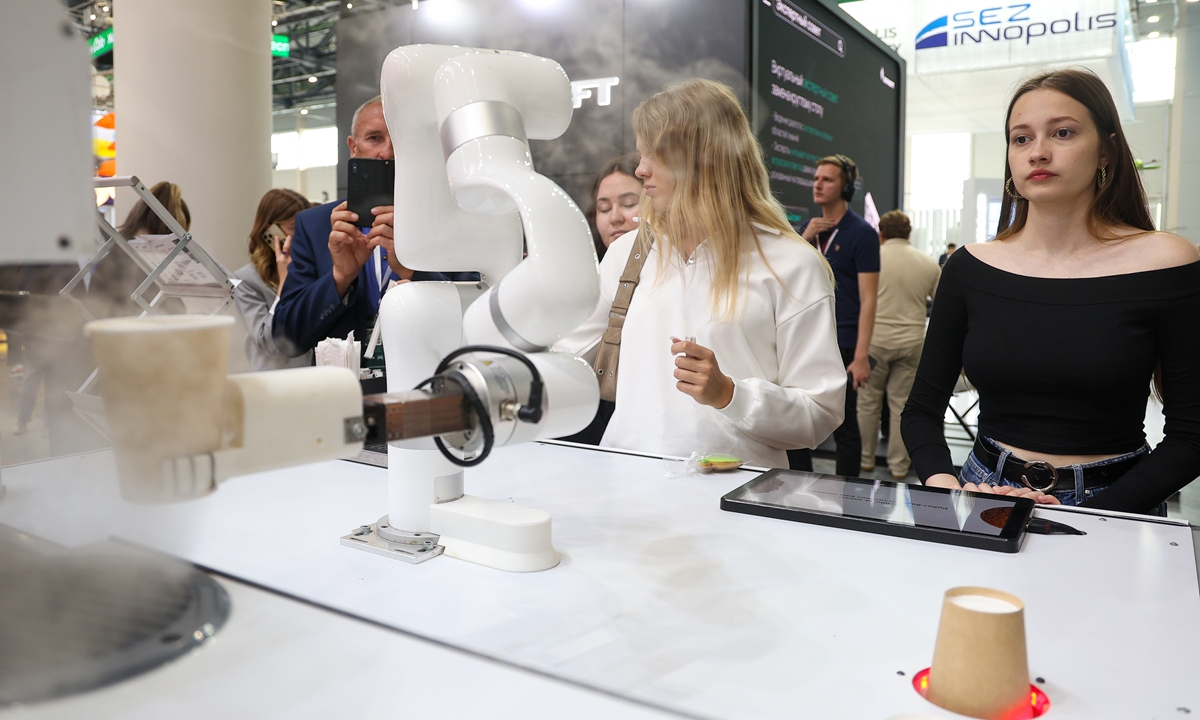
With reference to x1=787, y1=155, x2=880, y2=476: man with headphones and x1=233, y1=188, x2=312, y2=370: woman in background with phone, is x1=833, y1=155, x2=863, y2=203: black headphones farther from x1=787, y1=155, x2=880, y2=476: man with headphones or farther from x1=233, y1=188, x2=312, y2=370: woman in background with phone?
x1=233, y1=188, x2=312, y2=370: woman in background with phone

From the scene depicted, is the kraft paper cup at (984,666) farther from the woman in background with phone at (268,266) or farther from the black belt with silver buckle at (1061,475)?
the woman in background with phone at (268,266)

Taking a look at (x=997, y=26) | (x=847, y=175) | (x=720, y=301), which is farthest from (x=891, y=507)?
(x=997, y=26)

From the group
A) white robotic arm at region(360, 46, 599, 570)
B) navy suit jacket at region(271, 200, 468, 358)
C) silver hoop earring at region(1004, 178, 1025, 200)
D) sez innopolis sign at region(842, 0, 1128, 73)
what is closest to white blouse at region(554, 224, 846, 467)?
silver hoop earring at region(1004, 178, 1025, 200)

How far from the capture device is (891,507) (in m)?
1.05

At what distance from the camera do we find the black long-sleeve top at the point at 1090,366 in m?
1.26

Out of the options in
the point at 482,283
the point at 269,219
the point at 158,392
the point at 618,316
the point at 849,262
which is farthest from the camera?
the point at 849,262

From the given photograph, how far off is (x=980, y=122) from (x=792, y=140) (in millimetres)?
4333

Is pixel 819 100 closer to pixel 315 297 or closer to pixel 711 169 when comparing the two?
pixel 711 169

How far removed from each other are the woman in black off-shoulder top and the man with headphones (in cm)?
221

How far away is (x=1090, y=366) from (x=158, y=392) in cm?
129

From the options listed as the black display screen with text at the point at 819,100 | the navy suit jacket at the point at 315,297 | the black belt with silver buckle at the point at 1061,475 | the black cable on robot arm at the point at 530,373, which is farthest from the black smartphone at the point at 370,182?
the black display screen with text at the point at 819,100

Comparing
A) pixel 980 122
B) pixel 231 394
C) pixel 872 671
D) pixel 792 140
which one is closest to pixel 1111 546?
pixel 872 671

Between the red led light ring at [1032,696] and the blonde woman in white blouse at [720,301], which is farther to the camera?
the blonde woman in white blouse at [720,301]

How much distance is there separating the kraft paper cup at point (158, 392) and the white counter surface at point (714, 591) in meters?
0.06
